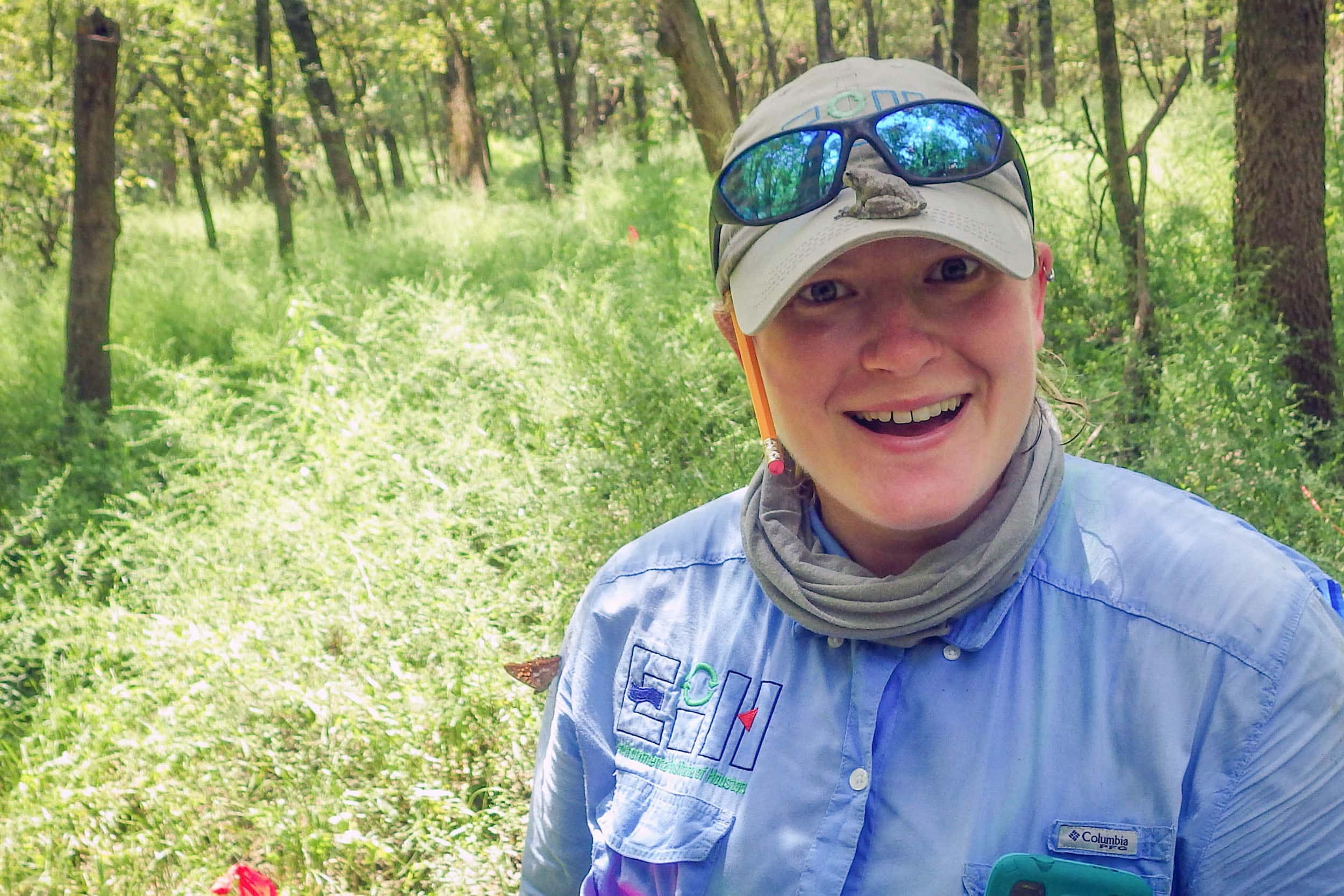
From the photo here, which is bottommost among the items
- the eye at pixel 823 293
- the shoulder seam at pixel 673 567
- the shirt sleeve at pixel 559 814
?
the shirt sleeve at pixel 559 814

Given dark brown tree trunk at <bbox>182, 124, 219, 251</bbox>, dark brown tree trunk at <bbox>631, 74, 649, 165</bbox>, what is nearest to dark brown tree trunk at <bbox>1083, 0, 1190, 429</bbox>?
dark brown tree trunk at <bbox>631, 74, 649, 165</bbox>

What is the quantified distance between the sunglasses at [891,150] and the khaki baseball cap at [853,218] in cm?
1

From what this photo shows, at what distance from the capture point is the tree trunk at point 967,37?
347 inches

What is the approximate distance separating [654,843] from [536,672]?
135cm

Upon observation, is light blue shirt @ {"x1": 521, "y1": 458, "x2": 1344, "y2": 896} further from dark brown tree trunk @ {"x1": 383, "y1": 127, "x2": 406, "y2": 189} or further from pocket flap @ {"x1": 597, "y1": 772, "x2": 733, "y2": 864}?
dark brown tree trunk @ {"x1": 383, "y1": 127, "x2": 406, "y2": 189}

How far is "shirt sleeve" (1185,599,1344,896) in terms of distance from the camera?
108 cm

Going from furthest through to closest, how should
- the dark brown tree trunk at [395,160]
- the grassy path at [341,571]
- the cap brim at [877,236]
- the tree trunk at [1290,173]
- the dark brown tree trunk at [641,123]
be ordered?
the dark brown tree trunk at [395,160]
the dark brown tree trunk at [641,123]
the tree trunk at [1290,173]
the grassy path at [341,571]
the cap brim at [877,236]

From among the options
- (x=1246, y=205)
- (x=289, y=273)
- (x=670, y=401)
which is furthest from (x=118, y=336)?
(x=1246, y=205)

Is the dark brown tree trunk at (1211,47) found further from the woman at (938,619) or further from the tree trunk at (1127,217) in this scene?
the woman at (938,619)

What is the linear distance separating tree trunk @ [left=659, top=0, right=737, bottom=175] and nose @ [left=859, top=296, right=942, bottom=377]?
5.88 meters

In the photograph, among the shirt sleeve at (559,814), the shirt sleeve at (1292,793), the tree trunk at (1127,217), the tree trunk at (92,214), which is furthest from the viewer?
the tree trunk at (92,214)

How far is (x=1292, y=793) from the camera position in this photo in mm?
1086

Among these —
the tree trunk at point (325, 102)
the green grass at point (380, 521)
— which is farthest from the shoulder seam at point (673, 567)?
the tree trunk at point (325, 102)

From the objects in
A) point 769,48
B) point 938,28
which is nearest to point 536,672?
point 938,28
